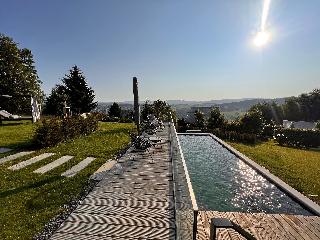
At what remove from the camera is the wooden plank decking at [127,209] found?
646 centimetres

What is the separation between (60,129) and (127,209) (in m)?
13.5

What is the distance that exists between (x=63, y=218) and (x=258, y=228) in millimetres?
5047

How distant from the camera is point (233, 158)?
16.7 m

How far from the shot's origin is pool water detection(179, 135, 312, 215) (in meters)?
9.30

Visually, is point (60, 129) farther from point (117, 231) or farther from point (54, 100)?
point (54, 100)

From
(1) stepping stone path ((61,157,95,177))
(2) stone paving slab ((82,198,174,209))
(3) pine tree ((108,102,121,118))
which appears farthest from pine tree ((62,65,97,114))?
(2) stone paving slab ((82,198,174,209))

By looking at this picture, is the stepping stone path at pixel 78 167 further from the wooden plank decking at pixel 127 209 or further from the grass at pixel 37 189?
the wooden plank decking at pixel 127 209

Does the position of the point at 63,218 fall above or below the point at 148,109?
below

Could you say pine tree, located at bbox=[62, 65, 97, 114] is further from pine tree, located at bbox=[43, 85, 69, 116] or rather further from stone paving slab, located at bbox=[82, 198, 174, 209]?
stone paving slab, located at bbox=[82, 198, 174, 209]

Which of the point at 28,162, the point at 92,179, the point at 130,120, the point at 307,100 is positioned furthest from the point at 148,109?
the point at 307,100

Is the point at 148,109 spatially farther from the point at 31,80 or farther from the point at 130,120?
the point at 31,80

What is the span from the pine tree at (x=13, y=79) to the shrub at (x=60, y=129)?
17948mm

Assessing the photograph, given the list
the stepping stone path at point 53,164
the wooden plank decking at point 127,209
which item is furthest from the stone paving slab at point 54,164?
the wooden plank decking at point 127,209

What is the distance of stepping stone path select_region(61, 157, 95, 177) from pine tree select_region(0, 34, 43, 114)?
26.9 metres
